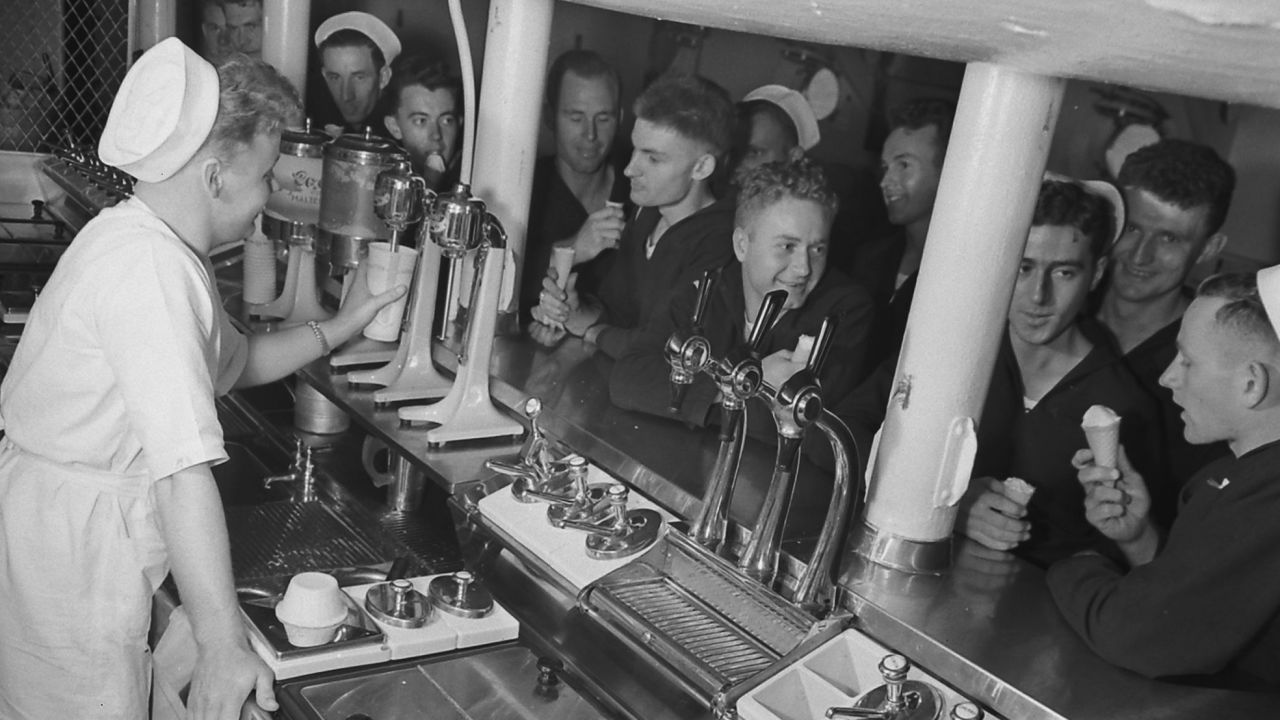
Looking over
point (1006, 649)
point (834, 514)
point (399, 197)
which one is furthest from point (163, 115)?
point (1006, 649)

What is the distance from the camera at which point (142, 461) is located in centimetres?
155

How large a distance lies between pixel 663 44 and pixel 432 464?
3.05 m

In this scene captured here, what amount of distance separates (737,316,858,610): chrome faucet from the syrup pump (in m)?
0.64

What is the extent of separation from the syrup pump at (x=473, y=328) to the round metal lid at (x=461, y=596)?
411 millimetres

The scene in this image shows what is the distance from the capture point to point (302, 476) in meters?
2.16

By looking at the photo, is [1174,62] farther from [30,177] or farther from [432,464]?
[30,177]

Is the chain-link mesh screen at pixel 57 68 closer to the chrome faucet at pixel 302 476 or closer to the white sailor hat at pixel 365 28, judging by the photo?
the white sailor hat at pixel 365 28

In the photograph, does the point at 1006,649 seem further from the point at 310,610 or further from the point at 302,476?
the point at 302,476

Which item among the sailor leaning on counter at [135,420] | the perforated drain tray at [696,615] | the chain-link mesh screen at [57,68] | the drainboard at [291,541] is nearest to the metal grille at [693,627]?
the perforated drain tray at [696,615]

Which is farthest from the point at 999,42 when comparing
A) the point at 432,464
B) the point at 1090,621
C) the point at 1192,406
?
the point at 432,464

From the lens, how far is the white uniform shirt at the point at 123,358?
1.38 m

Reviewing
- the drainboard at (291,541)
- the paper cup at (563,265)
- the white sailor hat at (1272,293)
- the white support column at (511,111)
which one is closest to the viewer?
the white sailor hat at (1272,293)

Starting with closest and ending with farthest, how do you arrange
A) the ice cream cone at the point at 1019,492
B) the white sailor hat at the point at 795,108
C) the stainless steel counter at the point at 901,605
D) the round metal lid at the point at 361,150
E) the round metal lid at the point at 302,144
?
the stainless steel counter at the point at 901,605
the ice cream cone at the point at 1019,492
the round metal lid at the point at 361,150
the round metal lid at the point at 302,144
the white sailor hat at the point at 795,108

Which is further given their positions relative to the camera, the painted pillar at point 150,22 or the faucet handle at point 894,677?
the painted pillar at point 150,22
